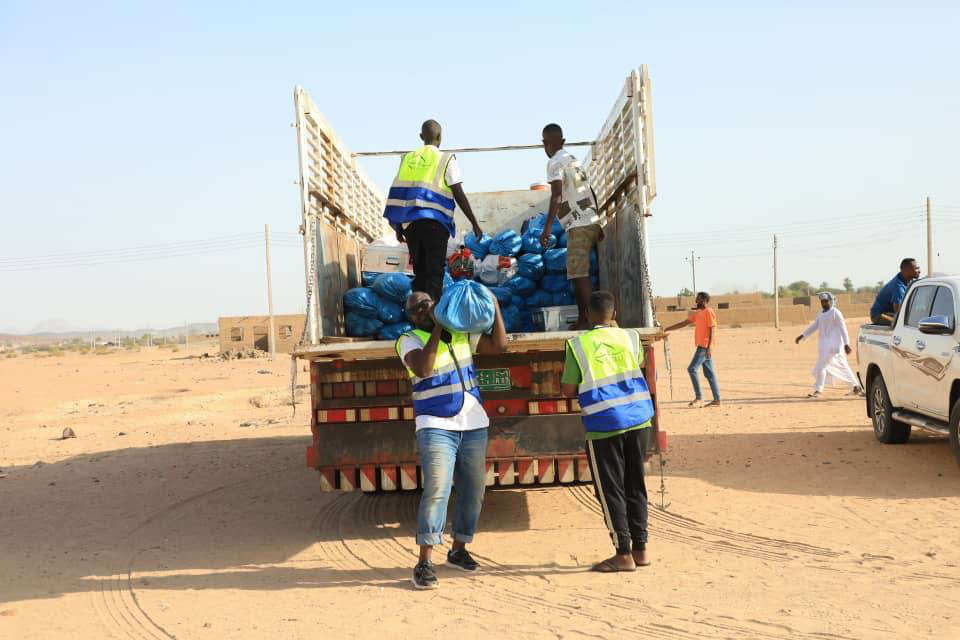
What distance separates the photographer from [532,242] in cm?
824

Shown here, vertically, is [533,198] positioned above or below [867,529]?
above

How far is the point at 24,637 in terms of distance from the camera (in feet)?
15.8

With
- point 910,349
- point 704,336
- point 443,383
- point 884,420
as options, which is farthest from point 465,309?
point 704,336

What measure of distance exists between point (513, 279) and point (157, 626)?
425cm

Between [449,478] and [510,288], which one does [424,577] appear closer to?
[449,478]

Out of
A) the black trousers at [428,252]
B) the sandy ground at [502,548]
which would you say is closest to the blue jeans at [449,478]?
the sandy ground at [502,548]

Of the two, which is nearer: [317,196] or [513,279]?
[317,196]

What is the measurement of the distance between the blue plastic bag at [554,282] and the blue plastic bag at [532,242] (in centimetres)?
26

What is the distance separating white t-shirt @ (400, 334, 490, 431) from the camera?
5387mm

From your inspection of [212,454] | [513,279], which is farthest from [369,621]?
[212,454]

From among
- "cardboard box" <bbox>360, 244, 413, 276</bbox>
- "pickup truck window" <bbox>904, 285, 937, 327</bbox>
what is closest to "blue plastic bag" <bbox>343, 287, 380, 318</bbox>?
"cardboard box" <bbox>360, 244, 413, 276</bbox>

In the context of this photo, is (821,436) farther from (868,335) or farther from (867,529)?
(867,529)

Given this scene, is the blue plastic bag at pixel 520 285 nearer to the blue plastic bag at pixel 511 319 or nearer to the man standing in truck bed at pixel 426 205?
the blue plastic bag at pixel 511 319

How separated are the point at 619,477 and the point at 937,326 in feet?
12.9
